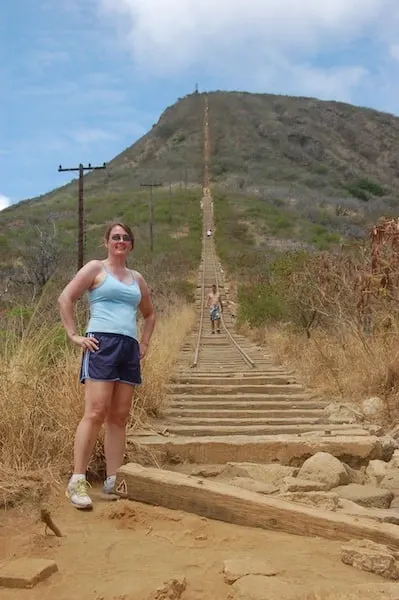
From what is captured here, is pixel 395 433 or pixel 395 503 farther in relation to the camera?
pixel 395 433

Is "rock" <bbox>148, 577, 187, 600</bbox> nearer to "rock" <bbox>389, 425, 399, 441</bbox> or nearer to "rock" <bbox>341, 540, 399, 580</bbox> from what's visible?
"rock" <bbox>341, 540, 399, 580</bbox>

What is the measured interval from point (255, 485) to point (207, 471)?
31.2 inches

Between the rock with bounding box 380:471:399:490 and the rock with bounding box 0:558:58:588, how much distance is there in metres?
2.59

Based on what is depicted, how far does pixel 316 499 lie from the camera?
429 centimetres

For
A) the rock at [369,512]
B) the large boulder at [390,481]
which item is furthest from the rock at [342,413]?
the rock at [369,512]

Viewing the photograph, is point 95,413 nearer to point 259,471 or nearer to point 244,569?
point 259,471

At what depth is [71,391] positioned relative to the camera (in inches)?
216

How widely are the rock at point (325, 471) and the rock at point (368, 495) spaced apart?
4.6 inches

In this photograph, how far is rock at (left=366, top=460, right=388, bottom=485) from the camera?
5.36 metres

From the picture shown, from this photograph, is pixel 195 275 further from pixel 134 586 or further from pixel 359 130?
pixel 359 130

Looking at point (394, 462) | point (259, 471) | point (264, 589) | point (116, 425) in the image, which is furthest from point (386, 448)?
point (264, 589)

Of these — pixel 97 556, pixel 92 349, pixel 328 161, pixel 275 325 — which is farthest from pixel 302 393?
pixel 328 161

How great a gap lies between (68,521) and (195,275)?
1398 inches

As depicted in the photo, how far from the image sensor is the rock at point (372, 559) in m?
3.31
